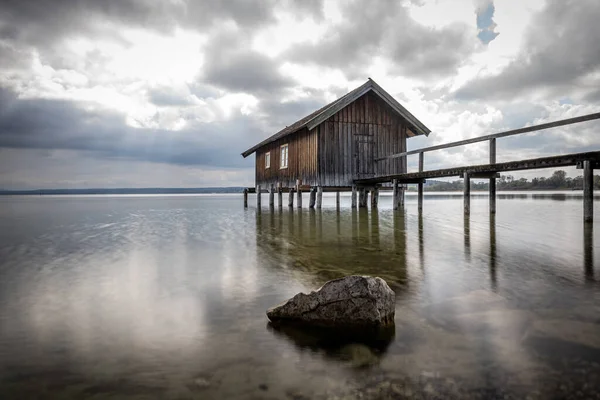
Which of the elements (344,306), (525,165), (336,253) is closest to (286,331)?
(344,306)

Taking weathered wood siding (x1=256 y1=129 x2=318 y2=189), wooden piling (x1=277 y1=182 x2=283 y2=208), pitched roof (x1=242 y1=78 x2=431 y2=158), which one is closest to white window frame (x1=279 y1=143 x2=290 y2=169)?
weathered wood siding (x1=256 y1=129 x2=318 y2=189)

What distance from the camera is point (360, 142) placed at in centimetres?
2062

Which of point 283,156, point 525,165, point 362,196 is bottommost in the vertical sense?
point 362,196

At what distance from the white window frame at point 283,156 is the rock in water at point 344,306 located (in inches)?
800

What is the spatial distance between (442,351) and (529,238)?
870cm

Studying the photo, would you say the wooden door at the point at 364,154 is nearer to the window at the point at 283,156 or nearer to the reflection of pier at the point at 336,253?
the window at the point at 283,156

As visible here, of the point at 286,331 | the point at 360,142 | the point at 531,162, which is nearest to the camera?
the point at 286,331

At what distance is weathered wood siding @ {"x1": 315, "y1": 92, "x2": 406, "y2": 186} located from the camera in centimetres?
2014

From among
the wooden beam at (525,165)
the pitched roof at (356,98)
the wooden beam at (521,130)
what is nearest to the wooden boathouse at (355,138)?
the pitched roof at (356,98)

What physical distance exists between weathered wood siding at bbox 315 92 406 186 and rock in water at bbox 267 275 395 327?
1654 centimetres

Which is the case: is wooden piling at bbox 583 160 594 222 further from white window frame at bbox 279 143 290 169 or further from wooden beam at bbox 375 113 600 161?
white window frame at bbox 279 143 290 169

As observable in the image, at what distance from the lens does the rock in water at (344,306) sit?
3.57 m

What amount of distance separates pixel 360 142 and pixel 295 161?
4.26m

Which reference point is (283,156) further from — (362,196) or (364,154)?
(364,154)
